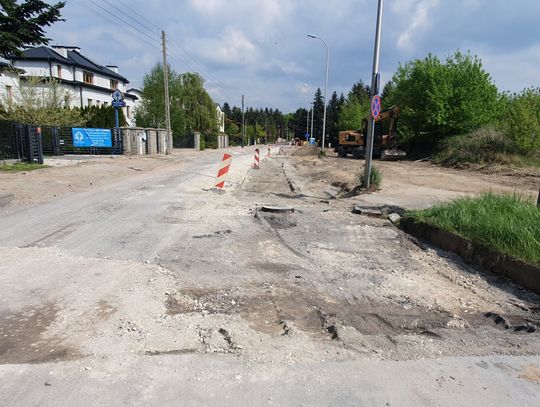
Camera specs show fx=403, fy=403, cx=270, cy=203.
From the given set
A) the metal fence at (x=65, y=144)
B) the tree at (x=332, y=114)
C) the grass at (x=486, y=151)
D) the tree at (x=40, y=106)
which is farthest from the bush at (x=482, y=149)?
the tree at (x=332, y=114)

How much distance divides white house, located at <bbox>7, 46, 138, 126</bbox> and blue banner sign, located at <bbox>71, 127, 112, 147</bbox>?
13.5 m

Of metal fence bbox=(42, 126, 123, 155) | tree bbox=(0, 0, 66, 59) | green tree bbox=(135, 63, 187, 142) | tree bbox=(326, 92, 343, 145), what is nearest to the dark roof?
green tree bbox=(135, 63, 187, 142)

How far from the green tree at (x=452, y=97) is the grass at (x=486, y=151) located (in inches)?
143

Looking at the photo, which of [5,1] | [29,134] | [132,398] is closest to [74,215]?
[132,398]

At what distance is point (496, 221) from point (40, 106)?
116 ft

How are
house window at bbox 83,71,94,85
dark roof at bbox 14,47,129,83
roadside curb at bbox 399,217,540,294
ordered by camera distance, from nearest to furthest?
1. roadside curb at bbox 399,217,540,294
2. dark roof at bbox 14,47,129,83
3. house window at bbox 83,71,94,85

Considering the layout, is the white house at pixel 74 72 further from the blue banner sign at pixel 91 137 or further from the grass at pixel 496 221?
the grass at pixel 496 221

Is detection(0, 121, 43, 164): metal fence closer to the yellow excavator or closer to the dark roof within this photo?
the yellow excavator

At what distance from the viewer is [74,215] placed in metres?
9.16

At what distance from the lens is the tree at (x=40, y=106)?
30688 mm

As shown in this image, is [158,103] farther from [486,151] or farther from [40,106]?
[486,151]

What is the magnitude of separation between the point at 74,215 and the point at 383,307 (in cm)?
738

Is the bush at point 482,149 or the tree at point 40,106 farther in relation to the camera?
the tree at point 40,106

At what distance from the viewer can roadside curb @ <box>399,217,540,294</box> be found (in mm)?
5320
